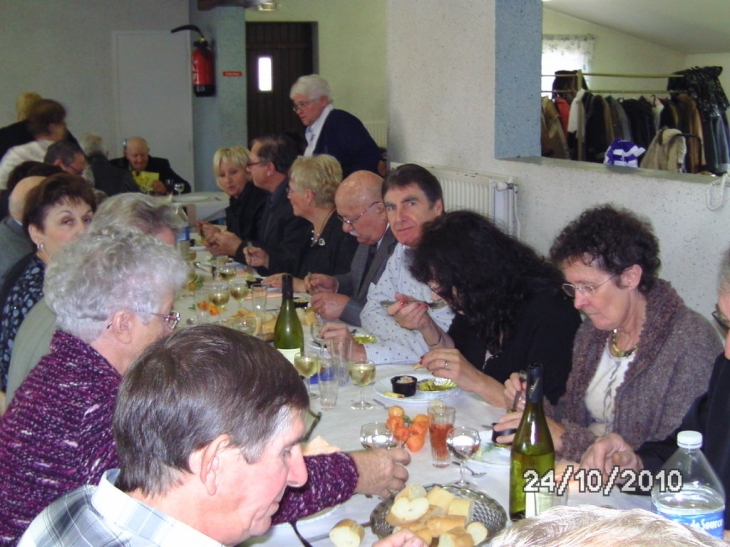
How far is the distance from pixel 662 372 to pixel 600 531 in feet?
5.02

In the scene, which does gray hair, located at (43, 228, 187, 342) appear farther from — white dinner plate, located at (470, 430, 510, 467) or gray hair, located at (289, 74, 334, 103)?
gray hair, located at (289, 74, 334, 103)

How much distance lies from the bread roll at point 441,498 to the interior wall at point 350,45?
29.5 feet

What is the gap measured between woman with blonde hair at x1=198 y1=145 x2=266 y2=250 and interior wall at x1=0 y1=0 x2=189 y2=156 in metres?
4.79

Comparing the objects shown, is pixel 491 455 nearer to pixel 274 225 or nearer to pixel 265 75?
pixel 274 225

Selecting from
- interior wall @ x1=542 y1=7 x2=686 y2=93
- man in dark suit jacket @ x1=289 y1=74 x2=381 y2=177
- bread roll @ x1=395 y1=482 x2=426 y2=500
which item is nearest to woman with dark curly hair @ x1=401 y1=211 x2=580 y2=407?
bread roll @ x1=395 y1=482 x2=426 y2=500

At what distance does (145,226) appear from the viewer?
108 inches

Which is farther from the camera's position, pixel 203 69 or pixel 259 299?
pixel 203 69

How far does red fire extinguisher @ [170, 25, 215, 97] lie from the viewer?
360 inches

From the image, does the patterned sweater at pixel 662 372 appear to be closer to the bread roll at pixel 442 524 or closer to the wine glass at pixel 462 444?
the wine glass at pixel 462 444

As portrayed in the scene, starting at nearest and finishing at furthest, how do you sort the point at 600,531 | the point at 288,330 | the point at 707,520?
the point at 600,531, the point at 707,520, the point at 288,330

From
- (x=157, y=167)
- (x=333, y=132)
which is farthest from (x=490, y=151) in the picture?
(x=157, y=167)

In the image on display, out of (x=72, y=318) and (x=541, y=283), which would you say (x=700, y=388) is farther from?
(x=72, y=318)

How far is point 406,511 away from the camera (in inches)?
67.7

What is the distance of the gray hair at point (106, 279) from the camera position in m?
1.84
